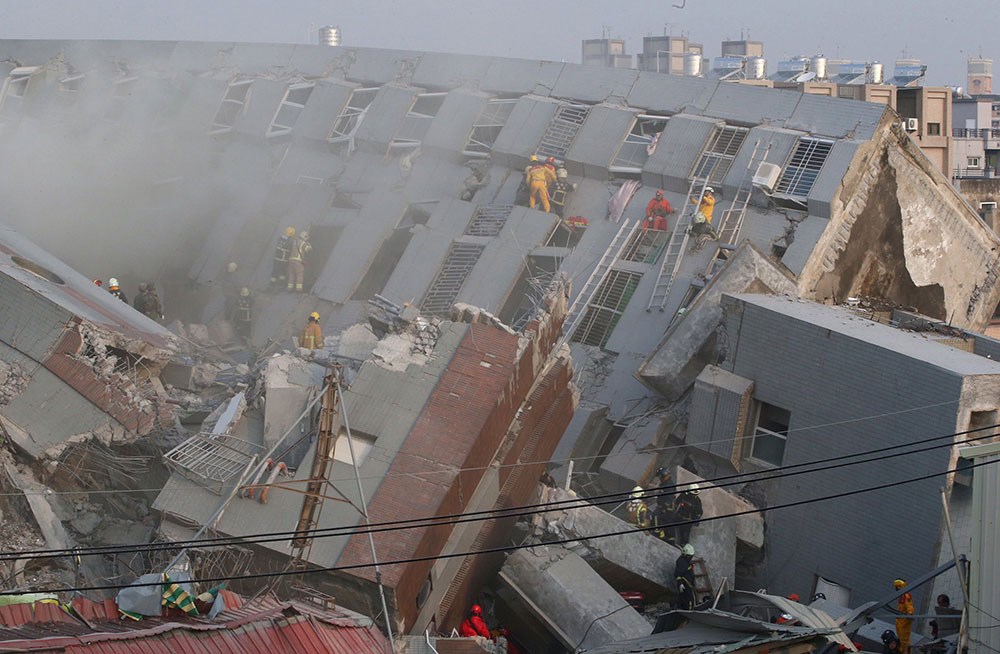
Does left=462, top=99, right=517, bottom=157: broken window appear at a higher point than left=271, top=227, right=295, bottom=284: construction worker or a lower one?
higher

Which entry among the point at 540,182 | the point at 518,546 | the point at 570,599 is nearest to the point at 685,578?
the point at 570,599

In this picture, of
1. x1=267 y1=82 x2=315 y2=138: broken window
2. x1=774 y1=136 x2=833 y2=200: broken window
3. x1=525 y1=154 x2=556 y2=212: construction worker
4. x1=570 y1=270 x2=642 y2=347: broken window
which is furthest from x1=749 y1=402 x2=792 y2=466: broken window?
x1=267 y1=82 x2=315 y2=138: broken window

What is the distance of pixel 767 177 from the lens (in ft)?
68.5

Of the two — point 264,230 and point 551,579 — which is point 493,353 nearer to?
point 551,579

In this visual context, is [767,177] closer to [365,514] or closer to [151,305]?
[365,514]

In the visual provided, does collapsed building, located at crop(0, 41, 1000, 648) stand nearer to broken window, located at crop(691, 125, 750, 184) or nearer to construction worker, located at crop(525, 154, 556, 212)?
broken window, located at crop(691, 125, 750, 184)

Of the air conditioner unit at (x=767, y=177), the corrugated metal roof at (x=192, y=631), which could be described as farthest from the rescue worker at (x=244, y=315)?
the corrugated metal roof at (x=192, y=631)

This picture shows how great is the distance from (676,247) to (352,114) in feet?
32.9

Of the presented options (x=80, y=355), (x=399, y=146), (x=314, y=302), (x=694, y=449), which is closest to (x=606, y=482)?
(x=694, y=449)

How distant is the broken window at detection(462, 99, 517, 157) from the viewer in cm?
2548

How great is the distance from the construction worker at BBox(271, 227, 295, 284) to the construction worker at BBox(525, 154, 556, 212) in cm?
514

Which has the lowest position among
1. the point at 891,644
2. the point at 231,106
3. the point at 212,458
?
the point at 212,458

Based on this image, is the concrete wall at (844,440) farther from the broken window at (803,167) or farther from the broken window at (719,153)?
the broken window at (719,153)

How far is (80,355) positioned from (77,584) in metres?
3.17
